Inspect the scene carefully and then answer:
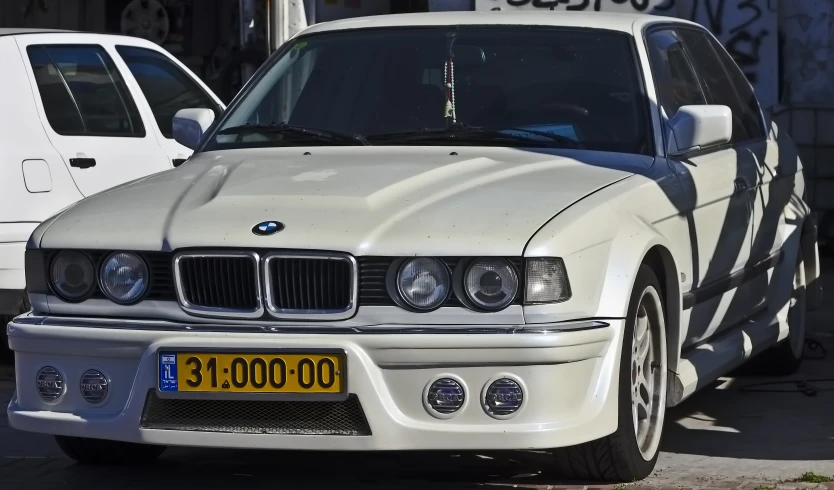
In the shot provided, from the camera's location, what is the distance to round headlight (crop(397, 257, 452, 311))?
15.2 ft

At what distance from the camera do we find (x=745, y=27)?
1330 centimetres

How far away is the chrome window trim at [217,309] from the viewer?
4.71 metres

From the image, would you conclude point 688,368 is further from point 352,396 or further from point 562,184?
point 352,396

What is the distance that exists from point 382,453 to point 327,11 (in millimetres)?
8252

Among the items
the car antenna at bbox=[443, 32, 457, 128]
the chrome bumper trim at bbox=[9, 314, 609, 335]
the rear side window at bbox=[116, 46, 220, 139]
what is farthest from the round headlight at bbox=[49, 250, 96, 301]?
the rear side window at bbox=[116, 46, 220, 139]

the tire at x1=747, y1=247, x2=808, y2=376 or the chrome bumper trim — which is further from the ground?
the chrome bumper trim

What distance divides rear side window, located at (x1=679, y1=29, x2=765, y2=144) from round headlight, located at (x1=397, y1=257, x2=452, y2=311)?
239 cm

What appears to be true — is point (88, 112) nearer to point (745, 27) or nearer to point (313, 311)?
point (313, 311)

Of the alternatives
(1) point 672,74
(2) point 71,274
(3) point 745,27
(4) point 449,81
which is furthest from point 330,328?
(3) point 745,27

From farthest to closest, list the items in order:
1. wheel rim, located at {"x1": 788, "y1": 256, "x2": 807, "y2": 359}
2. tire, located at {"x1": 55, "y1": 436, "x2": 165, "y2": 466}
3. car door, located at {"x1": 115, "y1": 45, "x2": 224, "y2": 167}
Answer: car door, located at {"x1": 115, "y1": 45, "x2": 224, "y2": 167}, wheel rim, located at {"x1": 788, "y1": 256, "x2": 807, "y2": 359}, tire, located at {"x1": 55, "y1": 436, "x2": 165, "y2": 466}

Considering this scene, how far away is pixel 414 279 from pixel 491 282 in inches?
8.4

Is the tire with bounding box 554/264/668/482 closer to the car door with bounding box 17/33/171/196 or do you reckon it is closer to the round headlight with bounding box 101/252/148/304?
the round headlight with bounding box 101/252/148/304

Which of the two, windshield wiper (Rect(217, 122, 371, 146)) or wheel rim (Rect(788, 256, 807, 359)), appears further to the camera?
wheel rim (Rect(788, 256, 807, 359))

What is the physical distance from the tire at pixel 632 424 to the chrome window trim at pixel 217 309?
3.40 ft
